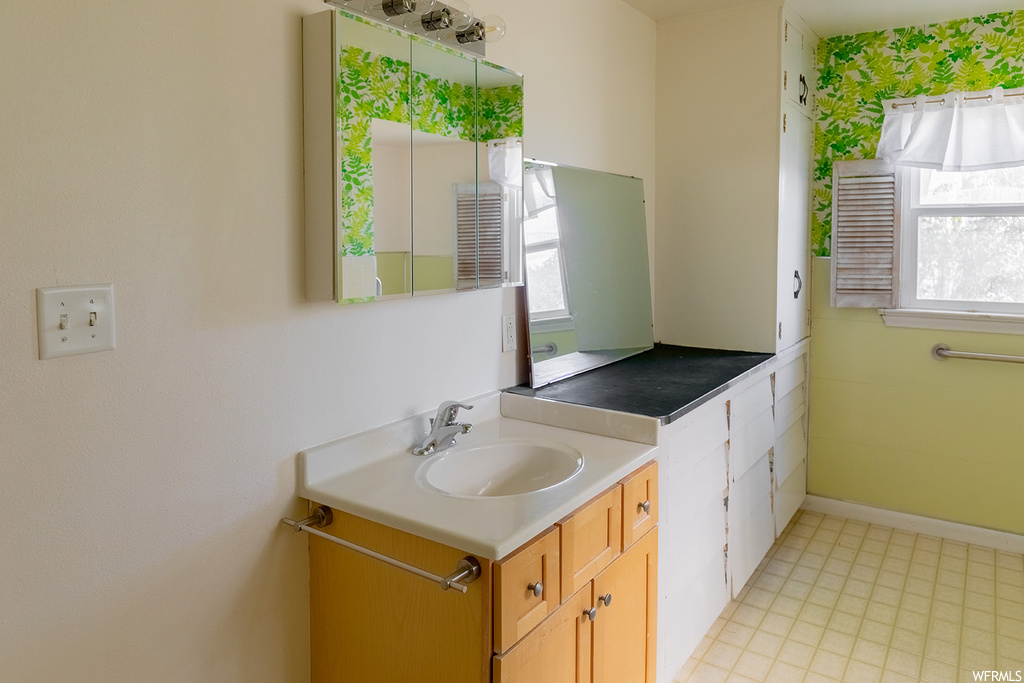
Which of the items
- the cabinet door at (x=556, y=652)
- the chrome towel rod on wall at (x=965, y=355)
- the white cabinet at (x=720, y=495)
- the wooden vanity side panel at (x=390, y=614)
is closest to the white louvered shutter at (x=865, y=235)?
the chrome towel rod on wall at (x=965, y=355)

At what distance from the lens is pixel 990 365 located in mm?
3053

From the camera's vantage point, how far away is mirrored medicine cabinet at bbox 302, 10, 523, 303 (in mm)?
1515

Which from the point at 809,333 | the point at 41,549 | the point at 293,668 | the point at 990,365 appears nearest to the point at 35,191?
the point at 41,549

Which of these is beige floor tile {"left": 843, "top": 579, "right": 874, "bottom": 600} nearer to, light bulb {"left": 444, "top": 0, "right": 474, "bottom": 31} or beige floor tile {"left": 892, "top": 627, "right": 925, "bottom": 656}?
beige floor tile {"left": 892, "top": 627, "right": 925, "bottom": 656}

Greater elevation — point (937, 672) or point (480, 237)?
point (480, 237)

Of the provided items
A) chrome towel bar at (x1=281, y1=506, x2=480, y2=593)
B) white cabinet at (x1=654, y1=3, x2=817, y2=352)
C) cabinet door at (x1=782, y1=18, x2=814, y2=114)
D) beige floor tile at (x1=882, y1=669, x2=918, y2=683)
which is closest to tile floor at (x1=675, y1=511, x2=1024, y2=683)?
beige floor tile at (x1=882, y1=669, x2=918, y2=683)

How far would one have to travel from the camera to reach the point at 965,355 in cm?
306

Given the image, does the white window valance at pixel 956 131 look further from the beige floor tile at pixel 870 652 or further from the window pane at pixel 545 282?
Result: the beige floor tile at pixel 870 652

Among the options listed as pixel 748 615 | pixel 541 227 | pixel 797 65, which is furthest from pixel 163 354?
pixel 797 65

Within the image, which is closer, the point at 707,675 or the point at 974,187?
the point at 707,675

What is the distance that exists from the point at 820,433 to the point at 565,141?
201cm

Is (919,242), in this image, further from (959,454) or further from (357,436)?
(357,436)

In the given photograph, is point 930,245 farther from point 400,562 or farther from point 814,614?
point 400,562

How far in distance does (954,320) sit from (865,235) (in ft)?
1.70
